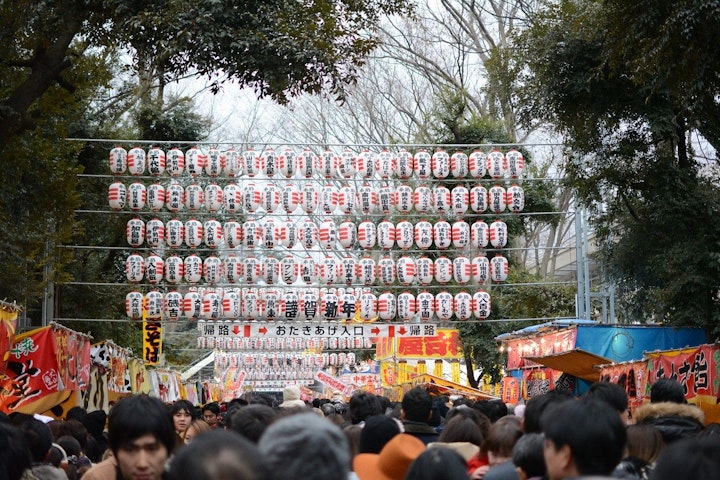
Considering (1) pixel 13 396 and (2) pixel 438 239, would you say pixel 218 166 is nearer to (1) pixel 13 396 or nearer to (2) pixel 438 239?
(2) pixel 438 239

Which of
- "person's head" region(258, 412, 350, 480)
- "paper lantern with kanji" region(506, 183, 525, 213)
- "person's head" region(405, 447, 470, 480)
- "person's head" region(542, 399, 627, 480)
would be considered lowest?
"person's head" region(405, 447, 470, 480)

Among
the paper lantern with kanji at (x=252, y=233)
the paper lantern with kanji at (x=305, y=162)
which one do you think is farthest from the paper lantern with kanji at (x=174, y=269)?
the paper lantern with kanji at (x=305, y=162)

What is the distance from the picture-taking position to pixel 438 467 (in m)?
3.95

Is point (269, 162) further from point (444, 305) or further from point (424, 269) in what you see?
point (444, 305)

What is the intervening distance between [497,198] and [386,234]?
2.70 metres

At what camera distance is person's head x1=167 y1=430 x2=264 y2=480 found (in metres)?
2.44

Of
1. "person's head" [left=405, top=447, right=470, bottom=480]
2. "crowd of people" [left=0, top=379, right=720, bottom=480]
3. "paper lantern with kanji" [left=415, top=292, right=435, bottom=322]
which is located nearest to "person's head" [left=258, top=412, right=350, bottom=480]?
"crowd of people" [left=0, top=379, right=720, bottom=480]

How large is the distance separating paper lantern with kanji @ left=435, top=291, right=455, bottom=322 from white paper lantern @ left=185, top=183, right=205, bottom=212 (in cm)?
599

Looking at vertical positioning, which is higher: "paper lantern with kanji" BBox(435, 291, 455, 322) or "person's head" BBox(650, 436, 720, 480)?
"paper lantern with kanji" BBox(435, 291, 455, 322)

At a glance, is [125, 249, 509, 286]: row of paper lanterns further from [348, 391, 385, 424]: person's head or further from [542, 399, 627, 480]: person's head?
[542, 399, 627, 480]: person's head

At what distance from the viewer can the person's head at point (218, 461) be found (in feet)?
7.99

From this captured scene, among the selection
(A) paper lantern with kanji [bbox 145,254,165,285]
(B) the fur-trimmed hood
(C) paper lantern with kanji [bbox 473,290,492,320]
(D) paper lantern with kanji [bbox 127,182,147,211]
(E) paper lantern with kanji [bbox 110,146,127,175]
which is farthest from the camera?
(C) paper lantern with kanji [bbox 473,290,492,320]

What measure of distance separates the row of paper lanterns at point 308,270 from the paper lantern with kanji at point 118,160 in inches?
Answer: 78.6

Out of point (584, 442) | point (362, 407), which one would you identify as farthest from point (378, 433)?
point (362, 407)
